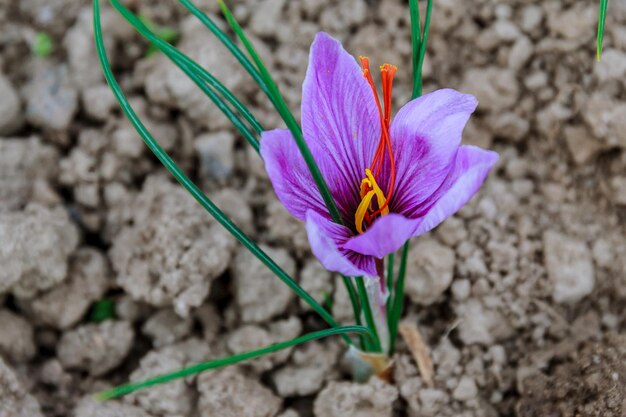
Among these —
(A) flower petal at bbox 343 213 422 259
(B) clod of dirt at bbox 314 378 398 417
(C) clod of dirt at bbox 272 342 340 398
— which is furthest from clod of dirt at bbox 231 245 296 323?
(A) flower petal at bbox 343 213 422 259

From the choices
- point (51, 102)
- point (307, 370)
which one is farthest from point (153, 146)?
point (51, 102)

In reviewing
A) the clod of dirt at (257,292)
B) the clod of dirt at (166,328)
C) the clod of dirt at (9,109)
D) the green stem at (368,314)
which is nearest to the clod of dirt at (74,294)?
the clod of dirt at (166,328)

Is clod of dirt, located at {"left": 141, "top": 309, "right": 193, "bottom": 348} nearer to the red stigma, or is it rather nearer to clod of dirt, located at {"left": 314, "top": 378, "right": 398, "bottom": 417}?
clod of dirt, located at {"left": 314, "top": 378, "right": 398, "bottom": 417}

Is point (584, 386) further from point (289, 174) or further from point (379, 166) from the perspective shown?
point (289, 174)

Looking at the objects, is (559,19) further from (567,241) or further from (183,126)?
(183,126)

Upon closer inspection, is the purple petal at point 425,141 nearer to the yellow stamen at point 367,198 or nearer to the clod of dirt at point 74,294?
the yellow stamen at point 367,198
